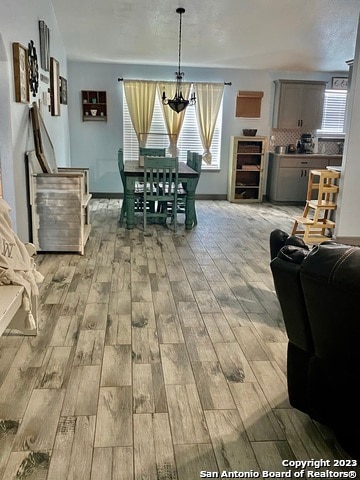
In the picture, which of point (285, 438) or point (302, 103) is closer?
point (285, 438)

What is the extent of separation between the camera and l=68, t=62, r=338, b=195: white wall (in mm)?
7656

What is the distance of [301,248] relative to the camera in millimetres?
1861

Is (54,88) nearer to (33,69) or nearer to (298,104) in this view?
(33,69)

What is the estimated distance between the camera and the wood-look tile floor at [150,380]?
5.89ft

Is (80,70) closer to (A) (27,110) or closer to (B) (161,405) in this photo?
(A) (27,110)

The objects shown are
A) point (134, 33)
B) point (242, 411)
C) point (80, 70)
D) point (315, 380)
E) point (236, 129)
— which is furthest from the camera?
point (236, 129)

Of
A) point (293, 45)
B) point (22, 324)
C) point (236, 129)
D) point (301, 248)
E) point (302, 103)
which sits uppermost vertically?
point (293, 45)

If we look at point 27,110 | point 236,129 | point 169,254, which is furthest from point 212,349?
point 236,129

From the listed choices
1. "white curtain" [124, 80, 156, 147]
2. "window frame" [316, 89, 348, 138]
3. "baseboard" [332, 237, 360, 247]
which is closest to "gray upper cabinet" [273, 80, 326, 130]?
"window frame" [316, 89, 348, 138]

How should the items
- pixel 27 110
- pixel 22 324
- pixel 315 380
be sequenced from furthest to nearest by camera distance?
1. pixel 27 110
2. pixel 22 324
3. pixel 315 380

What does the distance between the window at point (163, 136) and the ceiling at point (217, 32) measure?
88cm

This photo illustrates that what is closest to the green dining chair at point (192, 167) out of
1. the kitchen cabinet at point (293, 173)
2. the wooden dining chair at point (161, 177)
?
the wooden dining chair at point (161, 177)

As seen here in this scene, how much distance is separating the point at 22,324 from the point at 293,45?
6.06 m

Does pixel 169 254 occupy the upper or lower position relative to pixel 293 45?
lower
